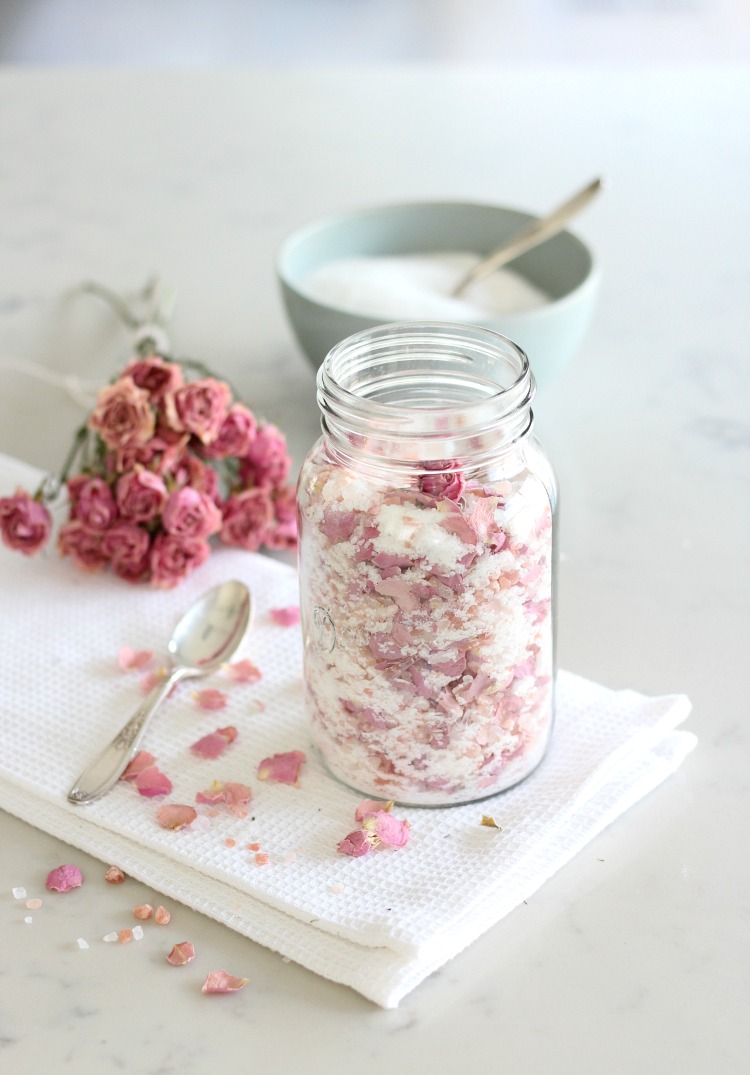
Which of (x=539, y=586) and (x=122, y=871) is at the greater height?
(x=539, y=586)

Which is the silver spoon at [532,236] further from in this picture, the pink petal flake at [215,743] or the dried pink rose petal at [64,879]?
the dried pink rose petal at [64,879]

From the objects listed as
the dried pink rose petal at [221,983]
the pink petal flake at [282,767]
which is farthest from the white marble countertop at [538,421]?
the pink petal flake at [282,767]

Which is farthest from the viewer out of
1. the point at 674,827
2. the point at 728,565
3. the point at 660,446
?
the point at 660,446

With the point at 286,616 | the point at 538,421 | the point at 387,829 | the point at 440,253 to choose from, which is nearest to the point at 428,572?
the point at 387,829

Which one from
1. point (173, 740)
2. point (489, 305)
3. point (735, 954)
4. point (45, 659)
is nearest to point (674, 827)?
point (735, 954)

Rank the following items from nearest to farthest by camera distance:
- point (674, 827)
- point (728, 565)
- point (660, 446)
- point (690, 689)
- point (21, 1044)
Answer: point (21, 1044), point (674, 827), point (690, 689), point (728, 565), point (660, 446)

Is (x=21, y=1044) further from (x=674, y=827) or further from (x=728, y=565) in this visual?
(x=728, y=565)

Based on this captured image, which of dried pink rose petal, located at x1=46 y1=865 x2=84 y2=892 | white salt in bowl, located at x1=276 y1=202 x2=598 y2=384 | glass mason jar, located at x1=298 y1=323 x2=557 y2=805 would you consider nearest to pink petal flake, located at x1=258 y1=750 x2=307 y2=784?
glass mason jar, located at x1=298 y1=323 x2=557 y2=805
